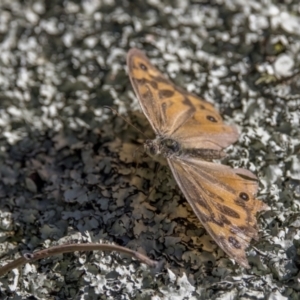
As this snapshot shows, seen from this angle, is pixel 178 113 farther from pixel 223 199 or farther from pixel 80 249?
pixel 80 249

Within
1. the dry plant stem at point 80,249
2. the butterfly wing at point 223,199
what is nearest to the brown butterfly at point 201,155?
the butterfly wing at point 223,199

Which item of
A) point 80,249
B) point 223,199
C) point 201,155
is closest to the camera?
point 80,249

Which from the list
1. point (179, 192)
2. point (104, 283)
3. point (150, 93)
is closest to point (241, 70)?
point (150, 93)

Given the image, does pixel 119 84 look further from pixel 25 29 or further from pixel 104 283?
pixel 104 283

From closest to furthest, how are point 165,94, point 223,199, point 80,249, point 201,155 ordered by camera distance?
point 80,249 → point 223,199 → point 201,155 → point 165,94

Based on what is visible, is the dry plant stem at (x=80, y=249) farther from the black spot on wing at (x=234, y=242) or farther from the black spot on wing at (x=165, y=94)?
the black spot on wing at (x=165, y=94)

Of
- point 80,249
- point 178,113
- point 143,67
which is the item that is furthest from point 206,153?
point 80,249

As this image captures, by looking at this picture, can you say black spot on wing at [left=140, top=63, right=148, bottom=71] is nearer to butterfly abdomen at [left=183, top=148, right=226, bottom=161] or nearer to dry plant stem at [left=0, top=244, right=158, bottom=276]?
butterfly abdomen at [left=183, top=148, right=226, bottom=161]
